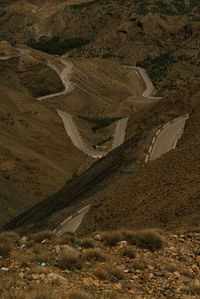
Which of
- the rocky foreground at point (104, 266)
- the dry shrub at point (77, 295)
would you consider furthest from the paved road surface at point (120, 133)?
the dry shrub at point (77, 295)

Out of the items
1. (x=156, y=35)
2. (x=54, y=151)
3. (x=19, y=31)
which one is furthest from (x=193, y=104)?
(x=19, y=31)

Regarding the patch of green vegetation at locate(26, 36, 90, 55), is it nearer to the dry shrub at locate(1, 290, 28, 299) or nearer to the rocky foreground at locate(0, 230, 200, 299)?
the rocky foreground at locate(0, 230, 200, 299)

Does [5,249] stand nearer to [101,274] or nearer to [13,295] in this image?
[101,274]

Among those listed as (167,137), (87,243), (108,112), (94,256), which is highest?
(94,256)

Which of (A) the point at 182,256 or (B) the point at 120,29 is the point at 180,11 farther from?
(A) the point at 182,256

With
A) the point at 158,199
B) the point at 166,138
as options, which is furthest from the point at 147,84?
the point at 158,199

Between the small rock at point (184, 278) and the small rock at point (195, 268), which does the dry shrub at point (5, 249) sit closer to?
the small rock at point (184, 278)

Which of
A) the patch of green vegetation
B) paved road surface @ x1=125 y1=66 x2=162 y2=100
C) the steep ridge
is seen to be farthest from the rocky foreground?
the patch of green vegetation
